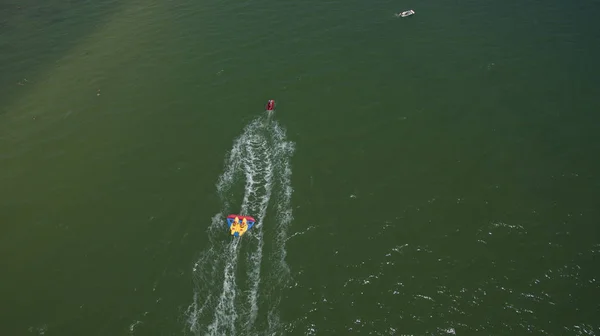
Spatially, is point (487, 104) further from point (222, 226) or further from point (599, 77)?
point (222, 226)

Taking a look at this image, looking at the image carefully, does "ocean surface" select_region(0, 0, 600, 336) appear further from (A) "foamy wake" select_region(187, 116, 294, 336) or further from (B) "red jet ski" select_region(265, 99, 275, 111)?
(B) "red jet ski" select_region(265, 99, 275, 111)

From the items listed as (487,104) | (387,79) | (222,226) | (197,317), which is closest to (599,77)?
(487,104)

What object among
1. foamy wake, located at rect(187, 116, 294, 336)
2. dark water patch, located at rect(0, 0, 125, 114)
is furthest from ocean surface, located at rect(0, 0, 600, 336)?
dark water patch, located at rect(0, 0, 125, 114)

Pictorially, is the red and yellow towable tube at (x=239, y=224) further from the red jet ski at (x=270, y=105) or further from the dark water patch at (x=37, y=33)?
the dark water patch at (x=37, y=33)

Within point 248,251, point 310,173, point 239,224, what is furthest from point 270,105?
point 248,251

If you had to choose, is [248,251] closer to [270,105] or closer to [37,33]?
[270,105]
